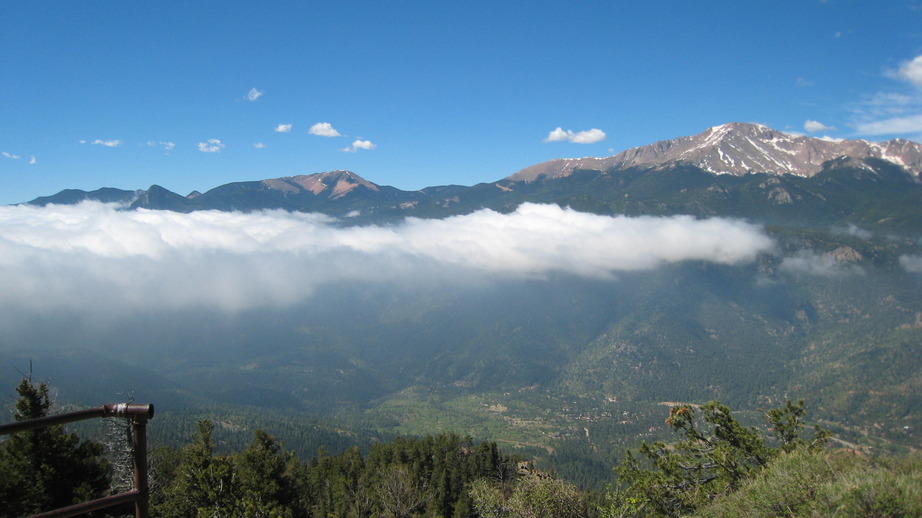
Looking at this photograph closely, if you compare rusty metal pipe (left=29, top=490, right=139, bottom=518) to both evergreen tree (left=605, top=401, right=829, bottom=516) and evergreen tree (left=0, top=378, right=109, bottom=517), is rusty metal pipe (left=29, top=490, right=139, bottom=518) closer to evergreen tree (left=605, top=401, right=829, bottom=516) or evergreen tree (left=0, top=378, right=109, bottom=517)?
evergreen tree (left=0, top=378, right=109, bottom=517)

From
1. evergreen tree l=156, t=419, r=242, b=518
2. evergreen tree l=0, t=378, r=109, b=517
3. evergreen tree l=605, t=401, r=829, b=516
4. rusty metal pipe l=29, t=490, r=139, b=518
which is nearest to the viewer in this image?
rusty metal pipe l=29, t=490, r=139, b=518

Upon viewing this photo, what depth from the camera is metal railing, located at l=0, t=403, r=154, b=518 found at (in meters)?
4.82

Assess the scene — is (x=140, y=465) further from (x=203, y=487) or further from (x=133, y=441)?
(x=203, y=487)

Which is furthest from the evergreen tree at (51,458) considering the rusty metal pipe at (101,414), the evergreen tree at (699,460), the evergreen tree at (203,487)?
the evergreen tree at (699,460)

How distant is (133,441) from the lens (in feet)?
17.9

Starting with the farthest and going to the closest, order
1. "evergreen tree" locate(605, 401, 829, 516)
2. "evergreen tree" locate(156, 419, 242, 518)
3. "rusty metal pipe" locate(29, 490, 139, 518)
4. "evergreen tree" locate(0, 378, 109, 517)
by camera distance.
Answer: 1. "evergreen tree" locate(156, 419, 242, 518)
2. "evergreen tree" locate(605, 401, 829, 516)
3. "evergreen tree" locate(0, 378, 109, 517)
4. "rusty metal pipe" locate(29, 490, 139, 518)

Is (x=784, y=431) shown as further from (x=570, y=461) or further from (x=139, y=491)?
(x=570, y=461)

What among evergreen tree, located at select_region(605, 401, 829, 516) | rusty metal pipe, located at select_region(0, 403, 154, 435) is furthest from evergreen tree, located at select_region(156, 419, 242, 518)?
rusty metal pipe, located at select_region(0, 403, 154, 435)

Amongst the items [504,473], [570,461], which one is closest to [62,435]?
[504,473]

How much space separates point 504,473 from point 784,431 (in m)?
43.4

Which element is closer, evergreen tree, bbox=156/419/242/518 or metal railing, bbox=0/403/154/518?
metal railing, bbox=0/403/154/518

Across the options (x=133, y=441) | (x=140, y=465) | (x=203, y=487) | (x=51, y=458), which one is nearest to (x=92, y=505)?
(x=140, y=465)

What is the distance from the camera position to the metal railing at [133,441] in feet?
15.8

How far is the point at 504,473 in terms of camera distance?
2280 inches
